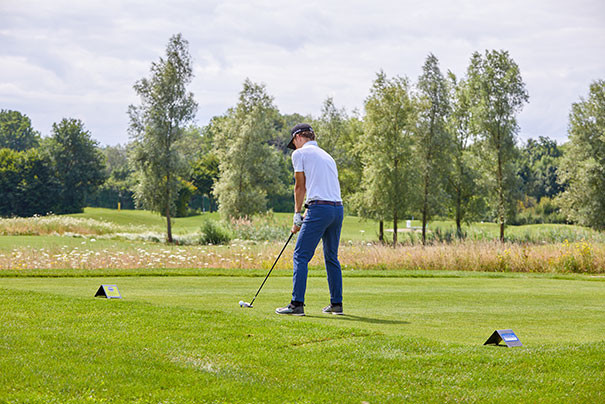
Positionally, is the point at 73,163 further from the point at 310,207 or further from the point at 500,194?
the point at 310,207

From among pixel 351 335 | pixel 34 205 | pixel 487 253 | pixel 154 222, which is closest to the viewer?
pixel 351 335

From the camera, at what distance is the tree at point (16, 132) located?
116m

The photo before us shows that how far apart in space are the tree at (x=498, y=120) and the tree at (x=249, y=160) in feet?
42.2

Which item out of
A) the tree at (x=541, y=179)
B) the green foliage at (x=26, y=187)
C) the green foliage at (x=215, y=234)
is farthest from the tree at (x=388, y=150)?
the tree at (x=541, y=179)

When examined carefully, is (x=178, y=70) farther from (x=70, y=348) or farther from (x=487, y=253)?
(x=70, y=348)

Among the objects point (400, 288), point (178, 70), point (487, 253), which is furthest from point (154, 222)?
point (400, 288)

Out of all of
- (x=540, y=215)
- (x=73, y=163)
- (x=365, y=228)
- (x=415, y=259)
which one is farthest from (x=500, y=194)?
(x=73, y=163)

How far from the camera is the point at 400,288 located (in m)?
10.2

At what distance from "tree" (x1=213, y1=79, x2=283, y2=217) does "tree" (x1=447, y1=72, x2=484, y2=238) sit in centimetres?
1183

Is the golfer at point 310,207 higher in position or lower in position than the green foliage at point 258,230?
higher

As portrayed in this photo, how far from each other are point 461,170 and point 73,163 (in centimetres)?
4062

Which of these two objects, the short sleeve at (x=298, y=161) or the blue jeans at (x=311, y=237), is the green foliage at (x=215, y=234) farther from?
the short sleeve at (x=298, y=161)

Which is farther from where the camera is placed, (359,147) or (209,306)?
(359,147)

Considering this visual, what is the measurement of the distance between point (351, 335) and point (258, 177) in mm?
33194
